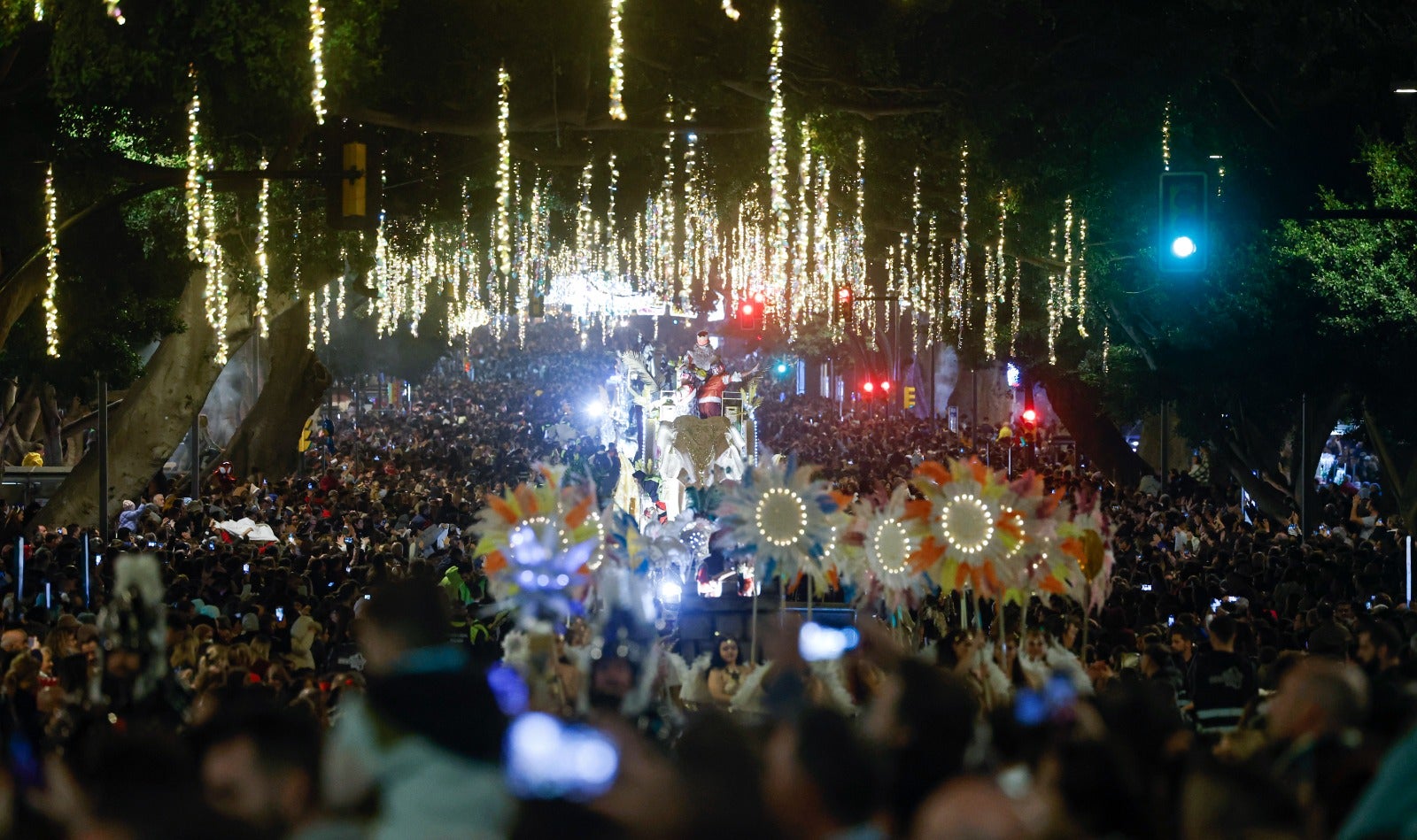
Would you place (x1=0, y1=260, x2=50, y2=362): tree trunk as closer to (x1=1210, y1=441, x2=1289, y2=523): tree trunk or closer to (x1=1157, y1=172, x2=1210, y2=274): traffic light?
(x1=1157, y1=172, x2=1210, y2=274): traffic light

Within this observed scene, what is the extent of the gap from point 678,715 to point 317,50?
8.20m

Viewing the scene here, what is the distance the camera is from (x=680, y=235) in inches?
1799

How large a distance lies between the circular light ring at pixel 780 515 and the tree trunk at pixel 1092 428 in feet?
87.7

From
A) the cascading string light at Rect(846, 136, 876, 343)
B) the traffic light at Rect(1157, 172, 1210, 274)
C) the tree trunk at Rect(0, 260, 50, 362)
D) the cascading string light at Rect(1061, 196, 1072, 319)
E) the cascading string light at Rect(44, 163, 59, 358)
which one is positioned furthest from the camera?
the cascading string light at Rect(1061, 196, 1072, 319)

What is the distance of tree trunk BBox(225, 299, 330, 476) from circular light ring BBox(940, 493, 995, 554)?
2465 cm

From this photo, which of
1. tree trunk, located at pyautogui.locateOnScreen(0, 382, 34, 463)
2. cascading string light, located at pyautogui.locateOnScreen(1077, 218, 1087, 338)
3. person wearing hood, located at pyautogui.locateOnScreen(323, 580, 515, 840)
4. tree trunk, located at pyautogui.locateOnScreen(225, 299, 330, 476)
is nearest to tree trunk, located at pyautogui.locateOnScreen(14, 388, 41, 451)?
tree trunk, located at pyautogui.locateOnScreen(0, 382, 34, 463)

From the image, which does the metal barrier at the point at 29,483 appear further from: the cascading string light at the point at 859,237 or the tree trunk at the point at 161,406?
the cascading string light at the point at 859,237

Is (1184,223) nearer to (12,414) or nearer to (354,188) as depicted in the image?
(354,188)

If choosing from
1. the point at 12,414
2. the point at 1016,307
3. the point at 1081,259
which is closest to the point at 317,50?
the point at 1081,259

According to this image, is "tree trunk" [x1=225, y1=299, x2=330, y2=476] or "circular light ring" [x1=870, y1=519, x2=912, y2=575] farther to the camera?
"tree trunk" [x1=225, y1=299, x2=330, y2=476]

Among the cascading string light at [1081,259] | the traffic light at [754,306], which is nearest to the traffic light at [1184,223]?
the cascading string light at [1081,259]

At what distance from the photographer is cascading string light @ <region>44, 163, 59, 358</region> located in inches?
674

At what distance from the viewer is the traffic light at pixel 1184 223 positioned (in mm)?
14312

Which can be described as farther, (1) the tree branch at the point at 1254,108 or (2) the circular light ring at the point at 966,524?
(1) the tree branch at the point at 1254,108
